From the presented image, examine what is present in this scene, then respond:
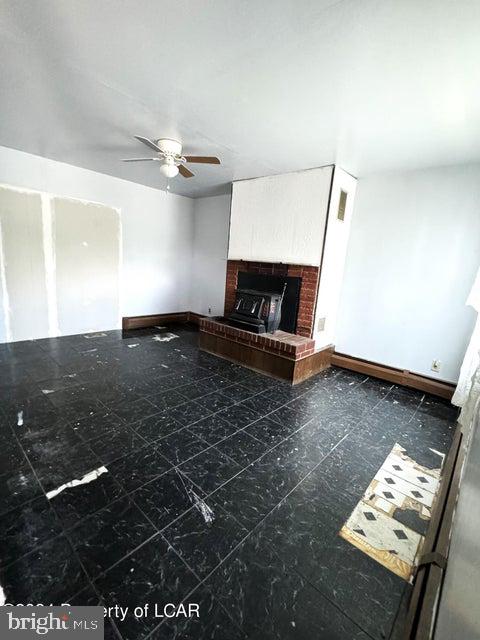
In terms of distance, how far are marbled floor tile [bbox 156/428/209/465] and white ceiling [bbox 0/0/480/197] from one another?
2.66 metres

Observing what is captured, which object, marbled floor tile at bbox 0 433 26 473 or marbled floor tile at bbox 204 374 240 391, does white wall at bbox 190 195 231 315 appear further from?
marbled floor tile at bbox 0 433 26 473

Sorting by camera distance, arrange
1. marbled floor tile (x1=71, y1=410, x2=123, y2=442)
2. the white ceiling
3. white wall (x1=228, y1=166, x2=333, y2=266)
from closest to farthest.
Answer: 1. the white ceiling
2. marbled floor tile (x1=71, y1=410, x2=123, y2=442)
3. white wall (x1=228, y1=166, x2=333, y2=266)

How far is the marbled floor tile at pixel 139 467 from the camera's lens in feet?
5.87

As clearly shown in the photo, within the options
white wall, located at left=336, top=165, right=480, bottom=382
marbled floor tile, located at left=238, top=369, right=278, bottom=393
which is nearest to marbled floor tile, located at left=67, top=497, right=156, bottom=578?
marbled floor tile, located at left=238, top=369, right=278, bottom=393

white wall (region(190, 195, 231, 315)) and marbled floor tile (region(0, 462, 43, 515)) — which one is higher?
white wall (region(190, 195, 231, 315))

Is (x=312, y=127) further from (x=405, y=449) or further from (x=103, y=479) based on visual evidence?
(x=103, y=479)

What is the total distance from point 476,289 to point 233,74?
2.85m

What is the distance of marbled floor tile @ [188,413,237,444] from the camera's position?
2.28m

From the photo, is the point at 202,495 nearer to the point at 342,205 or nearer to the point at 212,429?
the point at 212,429

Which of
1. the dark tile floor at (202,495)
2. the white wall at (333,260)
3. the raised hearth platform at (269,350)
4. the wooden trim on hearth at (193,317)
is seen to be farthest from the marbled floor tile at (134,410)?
the wooden trim on hearth at (193,317)

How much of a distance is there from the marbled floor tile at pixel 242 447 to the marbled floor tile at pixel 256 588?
0.64m

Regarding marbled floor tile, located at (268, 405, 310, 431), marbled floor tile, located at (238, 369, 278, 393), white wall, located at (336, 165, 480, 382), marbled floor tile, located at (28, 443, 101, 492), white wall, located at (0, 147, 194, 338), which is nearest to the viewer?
marbled floor tile, located at (28, 443, 101, 492)

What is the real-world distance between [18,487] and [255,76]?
9.97 ft

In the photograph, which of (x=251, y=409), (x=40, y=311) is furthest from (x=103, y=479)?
(x=40, y=311)
